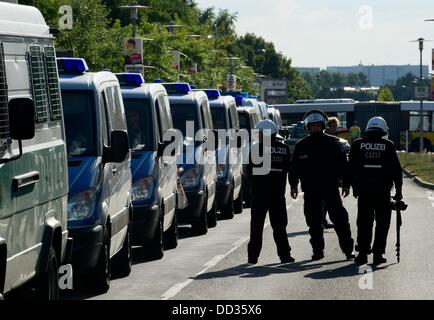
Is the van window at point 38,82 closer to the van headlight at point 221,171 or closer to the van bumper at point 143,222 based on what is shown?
the van bumper at point 143,222

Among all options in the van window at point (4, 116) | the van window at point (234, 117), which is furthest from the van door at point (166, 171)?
the van window at point (4, 116)

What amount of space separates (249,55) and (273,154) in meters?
154

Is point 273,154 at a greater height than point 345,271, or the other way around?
point 273,154

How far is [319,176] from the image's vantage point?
17750mm

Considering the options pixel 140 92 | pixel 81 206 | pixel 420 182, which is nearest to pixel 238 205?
pixel 140 92

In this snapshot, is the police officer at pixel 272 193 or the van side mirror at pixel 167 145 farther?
the van side mirror at pixel 167 145

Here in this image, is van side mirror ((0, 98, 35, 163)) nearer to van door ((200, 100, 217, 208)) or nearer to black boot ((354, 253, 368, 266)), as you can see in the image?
black boot ((354, 253, 368, 266))

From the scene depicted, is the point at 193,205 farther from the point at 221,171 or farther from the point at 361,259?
the point at 361,259

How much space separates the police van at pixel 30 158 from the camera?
9.51 metres

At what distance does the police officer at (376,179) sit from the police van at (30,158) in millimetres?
5925
